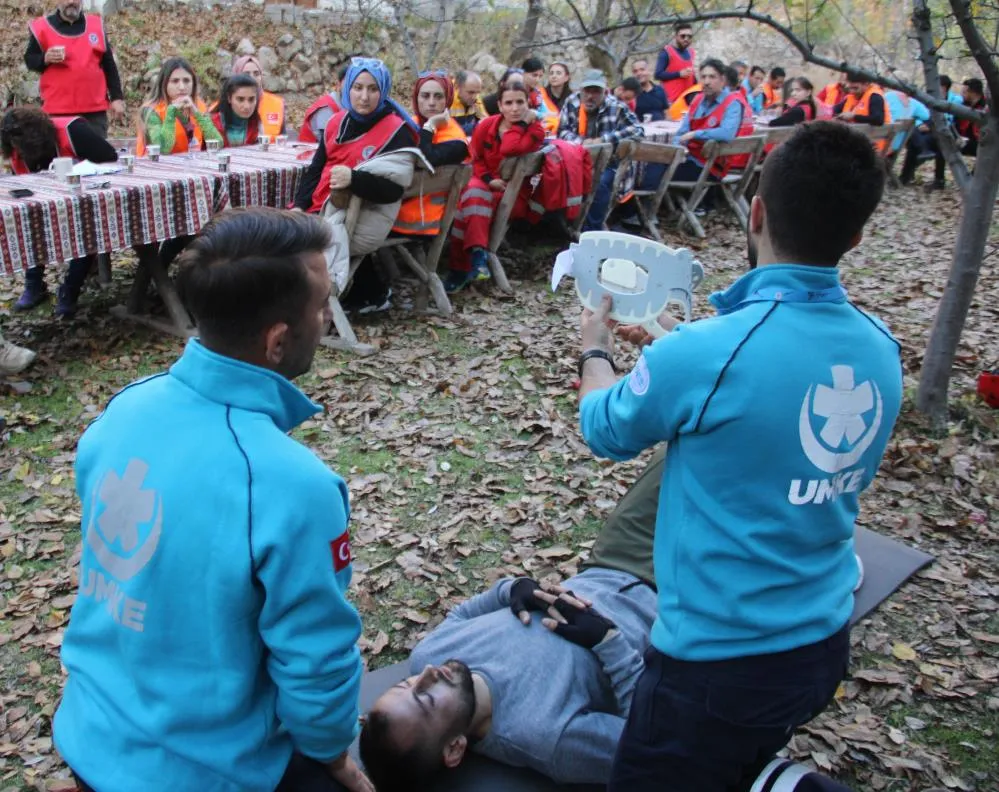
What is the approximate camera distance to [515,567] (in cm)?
388

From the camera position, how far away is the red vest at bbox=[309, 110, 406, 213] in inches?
242

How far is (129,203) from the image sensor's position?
18.0ft

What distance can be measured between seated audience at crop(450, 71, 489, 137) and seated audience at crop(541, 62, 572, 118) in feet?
5.49

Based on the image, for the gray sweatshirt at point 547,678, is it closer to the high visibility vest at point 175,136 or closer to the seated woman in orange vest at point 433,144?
the seated woman in orange vest at point 433,144

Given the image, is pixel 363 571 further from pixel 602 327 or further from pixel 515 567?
pixel 602 327

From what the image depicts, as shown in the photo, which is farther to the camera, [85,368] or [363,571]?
[85,368]

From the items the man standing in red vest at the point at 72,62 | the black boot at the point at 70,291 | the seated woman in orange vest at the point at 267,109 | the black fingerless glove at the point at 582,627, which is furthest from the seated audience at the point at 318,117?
the black fingerless glove at the point at 582,627

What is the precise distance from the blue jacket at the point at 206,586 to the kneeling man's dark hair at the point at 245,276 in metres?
0.07

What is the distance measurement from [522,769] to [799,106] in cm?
1108

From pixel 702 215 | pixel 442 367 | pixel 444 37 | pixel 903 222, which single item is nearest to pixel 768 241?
pixel 442 367

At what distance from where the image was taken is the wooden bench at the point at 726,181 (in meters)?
9.09

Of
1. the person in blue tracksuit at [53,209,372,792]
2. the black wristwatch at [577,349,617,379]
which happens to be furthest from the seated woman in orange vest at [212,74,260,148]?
the person in blue tracksuit at [53,209,372,792]

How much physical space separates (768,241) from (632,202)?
25.9 ft

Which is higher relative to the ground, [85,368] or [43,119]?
[43,119]
